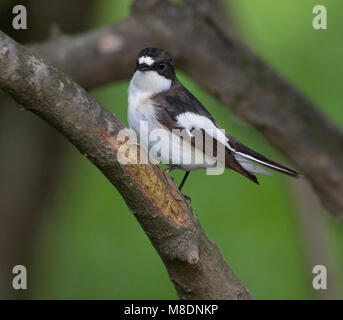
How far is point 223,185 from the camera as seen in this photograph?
6.70 metres

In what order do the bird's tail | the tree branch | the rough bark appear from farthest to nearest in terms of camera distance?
the rough bark → the tree branch → the bird's tail

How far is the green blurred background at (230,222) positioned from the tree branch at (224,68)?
899 millimetres

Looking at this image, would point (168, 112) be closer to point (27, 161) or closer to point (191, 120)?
point (191, 120)

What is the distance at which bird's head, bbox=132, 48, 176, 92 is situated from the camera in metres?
3.76

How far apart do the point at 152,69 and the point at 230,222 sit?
115 inches

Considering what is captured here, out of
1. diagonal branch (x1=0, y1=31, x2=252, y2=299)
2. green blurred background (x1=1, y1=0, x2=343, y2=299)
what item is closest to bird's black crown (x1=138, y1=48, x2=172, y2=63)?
diagonal branch (x1=0, y1=31, x2=252, y2=299)

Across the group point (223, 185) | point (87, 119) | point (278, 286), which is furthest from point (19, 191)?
point (87, 119)

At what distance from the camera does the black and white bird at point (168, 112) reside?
3.58m

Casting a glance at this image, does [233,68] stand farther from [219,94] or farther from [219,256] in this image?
[219,256]

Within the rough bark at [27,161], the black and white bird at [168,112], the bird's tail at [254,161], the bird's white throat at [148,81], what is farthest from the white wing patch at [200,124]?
the rough bark at [27,161]

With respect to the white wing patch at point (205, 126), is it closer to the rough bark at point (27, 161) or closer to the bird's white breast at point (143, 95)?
the bird's white breast at point (143, 95)

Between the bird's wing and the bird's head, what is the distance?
99mm

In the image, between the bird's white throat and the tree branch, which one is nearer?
the bird's white throat

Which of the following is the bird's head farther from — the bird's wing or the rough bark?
the rough bark
